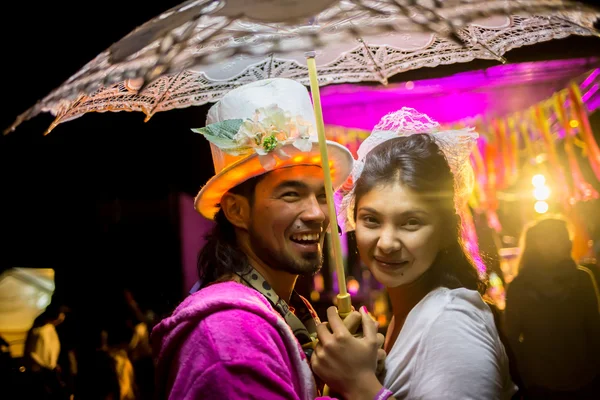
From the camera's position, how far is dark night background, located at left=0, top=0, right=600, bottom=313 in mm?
4066

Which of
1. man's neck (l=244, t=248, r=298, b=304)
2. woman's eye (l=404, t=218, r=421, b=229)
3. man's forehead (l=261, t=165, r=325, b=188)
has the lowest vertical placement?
man's neck (l=244, t=248, r=298, b=304)

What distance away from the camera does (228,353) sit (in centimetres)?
163

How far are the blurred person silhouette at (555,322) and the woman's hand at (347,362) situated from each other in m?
2.76

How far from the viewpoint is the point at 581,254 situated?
5.85 metres

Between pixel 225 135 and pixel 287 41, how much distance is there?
44 cm

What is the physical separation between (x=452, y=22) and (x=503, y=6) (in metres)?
0.19

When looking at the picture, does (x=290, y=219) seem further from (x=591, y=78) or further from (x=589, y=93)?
(x=589, y=93)

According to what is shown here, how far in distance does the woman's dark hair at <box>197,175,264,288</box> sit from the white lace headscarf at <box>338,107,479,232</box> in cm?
45

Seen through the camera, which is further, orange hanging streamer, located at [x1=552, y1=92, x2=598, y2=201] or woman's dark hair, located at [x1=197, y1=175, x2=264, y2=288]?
orange hanging streamer, located at [x1=552, y1=92, x2=598, y2=201]

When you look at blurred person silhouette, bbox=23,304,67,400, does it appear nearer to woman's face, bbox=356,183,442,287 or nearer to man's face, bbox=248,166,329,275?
man's face, bbox=248,166,329,275

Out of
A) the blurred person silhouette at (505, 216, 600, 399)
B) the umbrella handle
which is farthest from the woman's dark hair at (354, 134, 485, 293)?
the blurred person silhouette at (505, 216, 600, 399)

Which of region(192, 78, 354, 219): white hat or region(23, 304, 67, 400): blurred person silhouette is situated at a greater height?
region(192, 78, 354, 219): white hat

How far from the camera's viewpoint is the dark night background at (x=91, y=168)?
160 inches

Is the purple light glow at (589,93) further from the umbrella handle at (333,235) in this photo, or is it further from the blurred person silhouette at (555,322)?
the umbrella handle at (333,235)
